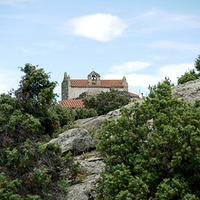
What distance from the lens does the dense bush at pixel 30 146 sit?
1084 centimetres

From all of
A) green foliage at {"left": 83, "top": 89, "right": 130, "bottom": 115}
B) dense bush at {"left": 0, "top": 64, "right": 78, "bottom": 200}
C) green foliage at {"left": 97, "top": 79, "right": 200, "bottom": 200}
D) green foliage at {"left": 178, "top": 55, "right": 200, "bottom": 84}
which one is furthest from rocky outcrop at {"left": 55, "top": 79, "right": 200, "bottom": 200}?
green foliage at {"left": 83, "top": 89, "right": 130, "bottom": 115}

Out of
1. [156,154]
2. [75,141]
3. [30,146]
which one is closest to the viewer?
[156,154]

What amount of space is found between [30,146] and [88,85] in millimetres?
63140

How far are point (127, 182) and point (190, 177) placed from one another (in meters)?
1.73

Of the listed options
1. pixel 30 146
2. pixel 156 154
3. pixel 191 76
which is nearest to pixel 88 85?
pixel 191 76

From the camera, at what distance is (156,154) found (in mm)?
9438

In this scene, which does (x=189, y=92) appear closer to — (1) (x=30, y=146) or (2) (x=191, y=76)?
(1) (x=30, y=146)

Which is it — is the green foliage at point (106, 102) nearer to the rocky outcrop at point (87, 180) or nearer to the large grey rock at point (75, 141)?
the large grey rock at point (75, 141)

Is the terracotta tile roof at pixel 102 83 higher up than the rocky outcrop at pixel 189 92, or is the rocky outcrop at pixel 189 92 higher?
the terracotta tile roof at pixel 102 83

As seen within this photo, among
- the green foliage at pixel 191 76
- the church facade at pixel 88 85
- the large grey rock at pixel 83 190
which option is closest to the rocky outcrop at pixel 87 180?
the large grey rock at pixel 83 190

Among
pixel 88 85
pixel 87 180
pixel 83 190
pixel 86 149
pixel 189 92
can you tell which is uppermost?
pixel 88 85

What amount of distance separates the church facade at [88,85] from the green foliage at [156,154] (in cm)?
6163

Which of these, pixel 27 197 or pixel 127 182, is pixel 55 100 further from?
pixel 127 182

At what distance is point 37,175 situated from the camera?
427 inches
